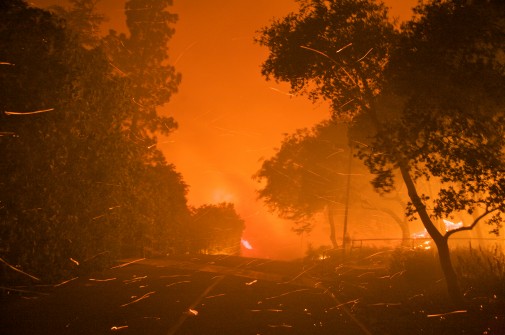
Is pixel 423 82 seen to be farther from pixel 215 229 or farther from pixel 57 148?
pixel 215 229

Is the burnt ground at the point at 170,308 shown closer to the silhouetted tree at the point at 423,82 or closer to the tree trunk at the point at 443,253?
the tree trunk at the point at 443,253

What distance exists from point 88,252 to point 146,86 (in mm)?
23389

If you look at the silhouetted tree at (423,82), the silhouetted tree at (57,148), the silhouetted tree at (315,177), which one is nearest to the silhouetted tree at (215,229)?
the silhouetted tree at (315,177)

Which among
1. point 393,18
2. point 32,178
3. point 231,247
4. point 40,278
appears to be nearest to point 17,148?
point 32,178

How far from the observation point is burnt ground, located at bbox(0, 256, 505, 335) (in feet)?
26.9

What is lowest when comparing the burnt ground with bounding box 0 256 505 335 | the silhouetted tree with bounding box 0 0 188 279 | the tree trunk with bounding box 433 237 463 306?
the burnt ground with bounding box 0 256 505 335

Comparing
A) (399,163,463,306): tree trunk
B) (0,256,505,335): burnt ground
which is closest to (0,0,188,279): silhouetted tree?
(0,256,505,335): burnt ground

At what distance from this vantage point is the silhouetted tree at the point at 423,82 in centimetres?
1117

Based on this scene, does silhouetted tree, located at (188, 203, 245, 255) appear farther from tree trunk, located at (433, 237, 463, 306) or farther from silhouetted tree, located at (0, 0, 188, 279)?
tree trunk, located at (433, 237, 463, 306)

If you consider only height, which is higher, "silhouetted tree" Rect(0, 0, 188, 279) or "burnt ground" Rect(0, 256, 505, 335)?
"silhouetted tree" Rect(0, 0, 188, 279)

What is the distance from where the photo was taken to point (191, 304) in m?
10.8

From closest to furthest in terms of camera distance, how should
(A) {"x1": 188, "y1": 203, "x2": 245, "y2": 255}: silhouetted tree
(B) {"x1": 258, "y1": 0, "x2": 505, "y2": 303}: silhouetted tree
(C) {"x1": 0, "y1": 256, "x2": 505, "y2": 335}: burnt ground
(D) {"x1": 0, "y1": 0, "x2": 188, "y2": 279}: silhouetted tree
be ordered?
(C) {"x1": 0, "y1": 256, "x2": 505, "y2": 335}: burnt ground < (B) {"x1": 258, "y1": 0, "x2": 505, "y2": 303}: silhouetted tree < (D) {"x1": 0, "y1": 0, "x2": 188, "y2": 279}: silhouetted tree < (A) {"x1": 188, "y1": 203, "x2": 245, "y2": 255}: silhouetted tree

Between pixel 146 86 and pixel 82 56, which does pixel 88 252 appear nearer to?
pixel 82 56

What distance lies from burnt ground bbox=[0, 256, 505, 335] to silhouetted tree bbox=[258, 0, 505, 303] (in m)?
2.45
